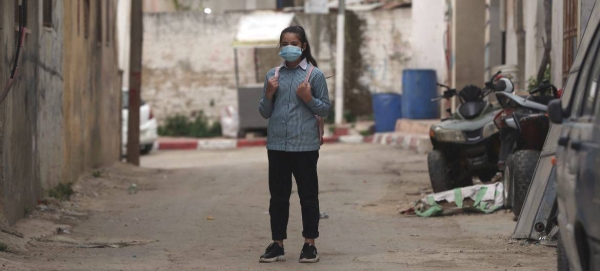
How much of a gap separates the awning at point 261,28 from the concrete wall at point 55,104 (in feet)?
29.5

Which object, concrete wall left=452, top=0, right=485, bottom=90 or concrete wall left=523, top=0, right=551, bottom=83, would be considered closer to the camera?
concrete wall left=523, top=0, right=551, bottom=83

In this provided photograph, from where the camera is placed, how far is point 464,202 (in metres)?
10.5

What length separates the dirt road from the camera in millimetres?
7383

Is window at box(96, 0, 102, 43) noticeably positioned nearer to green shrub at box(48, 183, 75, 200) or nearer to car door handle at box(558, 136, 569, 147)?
green shrub at box(48, 183, 75, 200)

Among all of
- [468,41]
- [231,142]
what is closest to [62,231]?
[468,41]

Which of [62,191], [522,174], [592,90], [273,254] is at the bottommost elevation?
[62,191]

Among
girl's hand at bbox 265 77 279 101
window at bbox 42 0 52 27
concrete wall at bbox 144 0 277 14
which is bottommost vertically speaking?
girl's hand at bbox 265 77 279 101

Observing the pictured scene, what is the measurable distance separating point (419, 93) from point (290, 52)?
→ 1706 centimetres

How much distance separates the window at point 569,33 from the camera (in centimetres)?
1222

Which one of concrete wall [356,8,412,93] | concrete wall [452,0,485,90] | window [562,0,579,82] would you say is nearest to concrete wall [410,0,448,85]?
concrete wall [356,8,412,93]

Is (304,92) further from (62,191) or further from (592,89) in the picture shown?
(62,191)

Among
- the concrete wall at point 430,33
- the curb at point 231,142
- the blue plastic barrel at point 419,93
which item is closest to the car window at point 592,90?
the curb at point 231,142

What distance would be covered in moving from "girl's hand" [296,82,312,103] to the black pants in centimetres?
36

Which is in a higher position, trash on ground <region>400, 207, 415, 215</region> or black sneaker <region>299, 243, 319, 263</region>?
black sneaker <region>299, 243, 319, 263</region>
